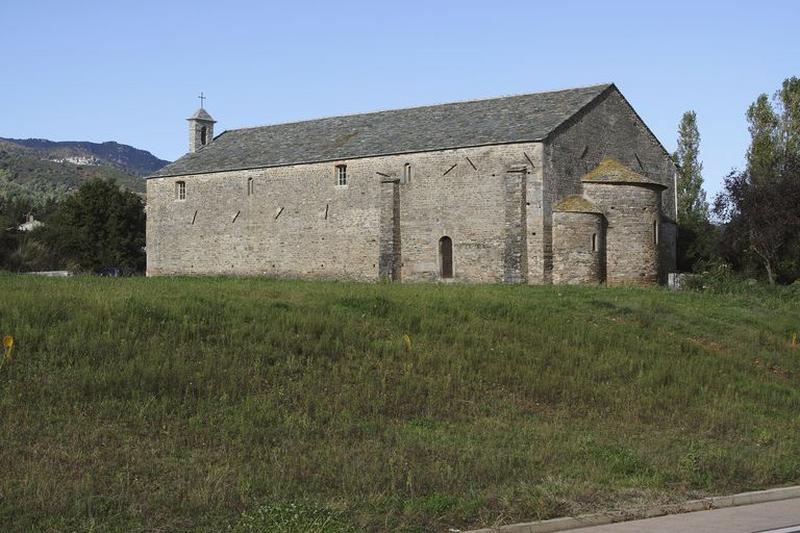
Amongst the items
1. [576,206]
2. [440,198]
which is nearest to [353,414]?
[576,206]

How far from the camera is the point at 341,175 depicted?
44.6 m

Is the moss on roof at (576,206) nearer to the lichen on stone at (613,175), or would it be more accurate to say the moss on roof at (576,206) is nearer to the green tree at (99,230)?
the lichen on stone at (613,175)

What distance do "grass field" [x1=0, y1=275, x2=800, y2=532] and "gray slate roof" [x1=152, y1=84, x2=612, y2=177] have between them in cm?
1893

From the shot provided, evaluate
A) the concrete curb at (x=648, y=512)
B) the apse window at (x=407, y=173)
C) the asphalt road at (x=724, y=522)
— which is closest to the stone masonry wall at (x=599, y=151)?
the apse window at (x=407, y=173)

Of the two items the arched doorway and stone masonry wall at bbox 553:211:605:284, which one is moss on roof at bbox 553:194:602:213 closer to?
stone masonry wall at bbox 553:211:605:284

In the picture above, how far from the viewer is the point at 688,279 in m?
37.7

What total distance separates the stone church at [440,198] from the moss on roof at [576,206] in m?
0.06

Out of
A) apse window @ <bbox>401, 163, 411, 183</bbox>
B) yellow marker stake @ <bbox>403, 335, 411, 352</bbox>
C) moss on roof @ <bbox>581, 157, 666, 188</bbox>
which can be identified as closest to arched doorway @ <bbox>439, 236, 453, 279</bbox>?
apse window @ <bbox>401, 163, 411, 183</bbox>

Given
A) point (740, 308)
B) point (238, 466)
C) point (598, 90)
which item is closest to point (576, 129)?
point (598, 90)

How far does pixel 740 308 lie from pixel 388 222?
17.9m

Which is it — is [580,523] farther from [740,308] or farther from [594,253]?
[594,253]

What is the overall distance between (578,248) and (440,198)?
6.94 meters

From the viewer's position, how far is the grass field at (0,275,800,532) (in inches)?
378

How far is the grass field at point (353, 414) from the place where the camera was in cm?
959
